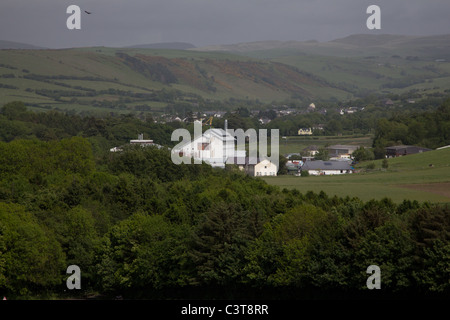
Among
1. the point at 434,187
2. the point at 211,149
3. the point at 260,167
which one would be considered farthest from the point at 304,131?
the point at 434,187

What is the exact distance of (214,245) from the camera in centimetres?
4334

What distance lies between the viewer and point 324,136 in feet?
568

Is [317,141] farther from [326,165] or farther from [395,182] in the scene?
[395,182]

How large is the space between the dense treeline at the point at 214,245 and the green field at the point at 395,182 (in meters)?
12.6

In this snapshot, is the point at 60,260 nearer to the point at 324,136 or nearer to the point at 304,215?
the point at 304,215

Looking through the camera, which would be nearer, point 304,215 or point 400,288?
point 400,288

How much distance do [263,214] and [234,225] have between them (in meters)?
4.03

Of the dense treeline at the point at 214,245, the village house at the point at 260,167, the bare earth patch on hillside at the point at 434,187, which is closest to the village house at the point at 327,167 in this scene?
the village house at the point at 260,167

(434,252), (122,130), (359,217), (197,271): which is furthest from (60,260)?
(122,130)

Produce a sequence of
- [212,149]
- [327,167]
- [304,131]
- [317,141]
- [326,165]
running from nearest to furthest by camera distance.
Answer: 1. [327,167]
2. [326,165]
3. [212,149]
4. [317,141]
5. [304,131]

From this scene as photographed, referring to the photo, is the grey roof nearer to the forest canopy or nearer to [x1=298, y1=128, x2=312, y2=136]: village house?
the forest canopy

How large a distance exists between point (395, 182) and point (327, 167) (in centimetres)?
2981

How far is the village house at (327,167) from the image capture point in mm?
107125

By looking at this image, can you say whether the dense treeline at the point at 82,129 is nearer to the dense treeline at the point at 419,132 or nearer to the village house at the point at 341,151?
the village house at the point at 341,151
